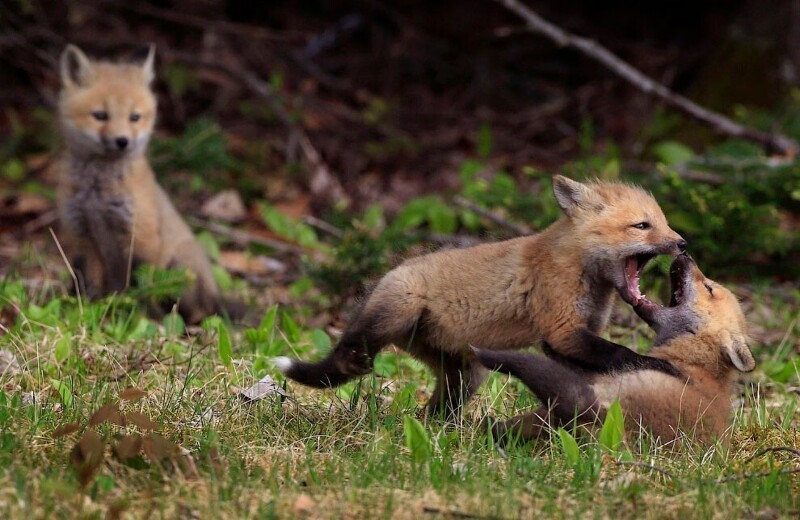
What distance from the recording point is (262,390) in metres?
5.28

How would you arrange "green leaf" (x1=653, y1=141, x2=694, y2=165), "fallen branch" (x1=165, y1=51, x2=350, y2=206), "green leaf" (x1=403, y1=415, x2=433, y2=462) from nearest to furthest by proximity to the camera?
1. "green leaf" (x1=403, y1=415, x2=433, y2=462)
2. "green leaf" (x1=653, y1=141, x2=694, y2=165)
3. "fallen branch" (x1=165, y1=51, x2=350, y2=206)

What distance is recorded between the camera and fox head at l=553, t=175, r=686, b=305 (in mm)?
5113

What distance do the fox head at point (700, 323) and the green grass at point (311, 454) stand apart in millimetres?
399

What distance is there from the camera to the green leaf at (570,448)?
428 centimetres

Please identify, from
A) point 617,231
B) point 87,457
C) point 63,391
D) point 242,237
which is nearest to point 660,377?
point 617,231

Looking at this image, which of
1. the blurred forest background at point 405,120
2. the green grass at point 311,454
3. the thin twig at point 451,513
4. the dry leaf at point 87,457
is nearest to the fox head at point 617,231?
the green grass at point 311,454

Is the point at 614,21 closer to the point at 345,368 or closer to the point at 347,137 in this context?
the point at 347,137

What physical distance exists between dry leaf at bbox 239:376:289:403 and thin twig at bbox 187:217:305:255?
4061 millimetres

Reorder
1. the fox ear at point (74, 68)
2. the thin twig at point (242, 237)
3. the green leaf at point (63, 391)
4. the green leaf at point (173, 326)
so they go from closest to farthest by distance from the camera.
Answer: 1. the green leaf at point (63, 391)
2. the green leaf at point (173, 326)
3. the fox ear at point (74, 68)
4. the thin twig at point (242, 237)

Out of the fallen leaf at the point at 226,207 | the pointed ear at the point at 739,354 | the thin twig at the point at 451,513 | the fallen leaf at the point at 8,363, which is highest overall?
the pointed ear at the point at 739,354

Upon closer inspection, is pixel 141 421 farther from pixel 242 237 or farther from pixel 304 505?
pixel 242 237

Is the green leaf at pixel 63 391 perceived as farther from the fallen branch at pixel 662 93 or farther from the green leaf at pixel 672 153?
the green leaf at pixel 672 153

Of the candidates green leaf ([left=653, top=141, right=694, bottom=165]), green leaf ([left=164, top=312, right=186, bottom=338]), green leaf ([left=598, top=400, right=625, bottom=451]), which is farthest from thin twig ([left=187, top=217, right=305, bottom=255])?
green leaf ([left=598, top=400, right=625, bottom=451])

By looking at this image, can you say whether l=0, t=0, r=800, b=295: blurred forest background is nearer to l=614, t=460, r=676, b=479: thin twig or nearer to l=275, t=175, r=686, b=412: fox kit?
l=275, t=175, r=686, b=412: fox kit
